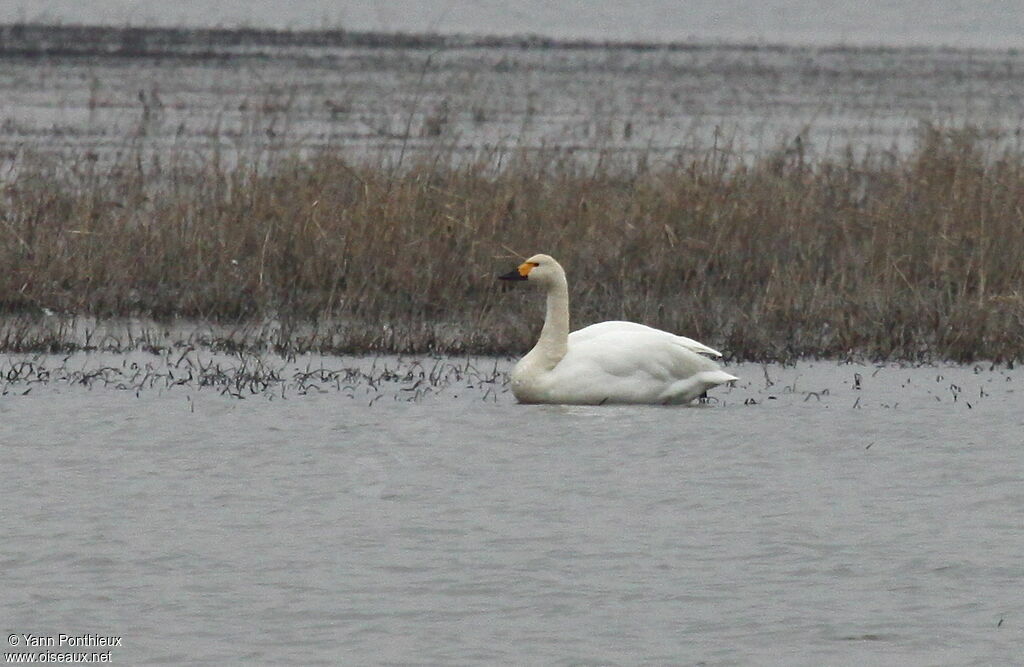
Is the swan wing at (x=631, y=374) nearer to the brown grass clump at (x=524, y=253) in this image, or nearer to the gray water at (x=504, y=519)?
the gray water at (x=504, y=519)

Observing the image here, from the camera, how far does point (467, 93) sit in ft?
111

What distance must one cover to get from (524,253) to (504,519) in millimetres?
5806

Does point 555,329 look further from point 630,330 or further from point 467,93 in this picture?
point 467,93

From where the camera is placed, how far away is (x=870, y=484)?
29.2ft

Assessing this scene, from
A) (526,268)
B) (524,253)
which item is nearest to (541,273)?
(526,268)

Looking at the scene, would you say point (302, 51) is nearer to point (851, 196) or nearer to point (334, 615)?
point (851, 196)

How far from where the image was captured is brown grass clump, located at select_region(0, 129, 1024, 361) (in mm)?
12562

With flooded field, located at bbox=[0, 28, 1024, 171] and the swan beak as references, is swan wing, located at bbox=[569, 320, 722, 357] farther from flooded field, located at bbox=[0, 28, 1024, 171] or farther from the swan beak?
flooded field, located at bbox=[0, 28, 1024, 171]

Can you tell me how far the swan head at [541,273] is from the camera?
11.3 m

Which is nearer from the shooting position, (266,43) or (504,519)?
(504,519)

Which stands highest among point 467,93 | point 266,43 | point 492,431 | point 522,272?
point 522,272

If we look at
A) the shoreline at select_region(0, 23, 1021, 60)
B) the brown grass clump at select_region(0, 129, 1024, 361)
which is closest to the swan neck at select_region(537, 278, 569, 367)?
the brown grass clump at select_region(0, 129, 1024, 361)

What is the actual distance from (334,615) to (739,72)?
39.7 metres

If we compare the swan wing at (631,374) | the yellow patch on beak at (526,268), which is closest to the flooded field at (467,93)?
the yellow patch on beak at (526,268)
